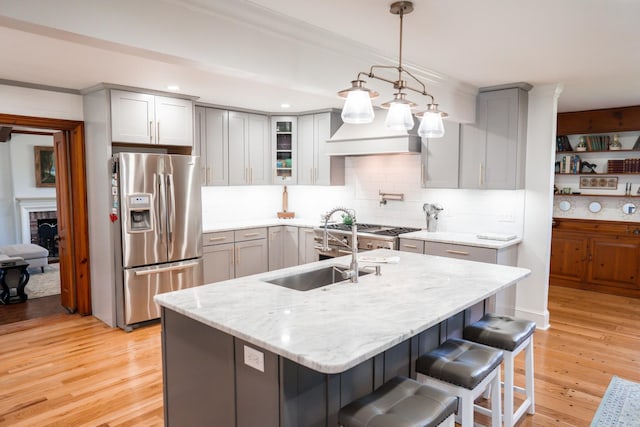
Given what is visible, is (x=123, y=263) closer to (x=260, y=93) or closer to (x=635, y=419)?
(x=260, y=93)

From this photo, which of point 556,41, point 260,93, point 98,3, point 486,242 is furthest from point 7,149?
point 556,41

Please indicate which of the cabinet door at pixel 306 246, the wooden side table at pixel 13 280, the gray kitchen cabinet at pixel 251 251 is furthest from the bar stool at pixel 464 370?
the wooden side table at pixel 13 280

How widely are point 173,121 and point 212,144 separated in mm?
810

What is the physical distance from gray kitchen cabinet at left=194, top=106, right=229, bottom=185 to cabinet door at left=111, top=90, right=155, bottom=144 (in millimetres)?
782

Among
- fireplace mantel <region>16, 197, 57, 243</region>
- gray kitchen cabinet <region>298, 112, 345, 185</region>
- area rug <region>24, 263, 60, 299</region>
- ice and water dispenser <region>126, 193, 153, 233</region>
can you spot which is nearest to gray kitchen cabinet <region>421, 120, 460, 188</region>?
gray kitchen cabinet <region>298, 112, 345, 185</region>

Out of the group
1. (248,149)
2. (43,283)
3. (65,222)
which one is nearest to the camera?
(65,222)

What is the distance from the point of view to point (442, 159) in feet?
15.7

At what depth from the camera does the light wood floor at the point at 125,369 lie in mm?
2854

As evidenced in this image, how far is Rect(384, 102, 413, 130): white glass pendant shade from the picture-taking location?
234 centimetres

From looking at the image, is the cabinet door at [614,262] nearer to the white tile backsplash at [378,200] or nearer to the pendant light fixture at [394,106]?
the white tile backsplash at [378,200]

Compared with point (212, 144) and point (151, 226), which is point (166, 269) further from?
point (212, 144)

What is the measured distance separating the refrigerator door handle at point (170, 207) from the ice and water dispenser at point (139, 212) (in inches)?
7.4

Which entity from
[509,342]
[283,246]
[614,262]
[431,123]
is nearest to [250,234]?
[283,246]

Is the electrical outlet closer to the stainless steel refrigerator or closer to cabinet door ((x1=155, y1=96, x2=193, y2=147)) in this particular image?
the stainless steel refrigerator
